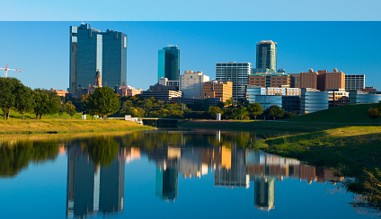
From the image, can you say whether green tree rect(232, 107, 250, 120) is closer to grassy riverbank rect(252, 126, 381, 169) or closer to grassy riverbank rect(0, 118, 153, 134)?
grassy riverbank rect(0, 118, 153, 134)

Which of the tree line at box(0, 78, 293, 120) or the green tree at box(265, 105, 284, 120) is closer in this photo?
the tree line at box(0, 78, 293, 120)

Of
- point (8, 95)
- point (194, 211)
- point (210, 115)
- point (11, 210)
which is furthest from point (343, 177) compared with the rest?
point (210, 115)

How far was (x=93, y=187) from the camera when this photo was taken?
2970cm

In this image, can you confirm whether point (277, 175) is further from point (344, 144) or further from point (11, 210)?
point (11, 210)

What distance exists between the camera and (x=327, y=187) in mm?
28859

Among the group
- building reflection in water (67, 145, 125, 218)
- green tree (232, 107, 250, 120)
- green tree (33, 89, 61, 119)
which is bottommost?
building reflection in water (67, 145, 125, 218)

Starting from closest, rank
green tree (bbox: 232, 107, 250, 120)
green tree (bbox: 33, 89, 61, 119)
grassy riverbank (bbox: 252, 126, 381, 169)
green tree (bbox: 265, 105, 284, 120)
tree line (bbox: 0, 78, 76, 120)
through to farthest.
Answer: grassy riverbank (bbox: 252, 126, 381, 169)
tree line (bbox: 0, 78, 76, 120)
green tree (bbox: 33, 89, 61, 119)
green tree (bbox: 232, 107, 250, 120)
green tree (bbox: 265, 105, 284, 120)

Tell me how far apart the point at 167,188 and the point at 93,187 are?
4.83 metres

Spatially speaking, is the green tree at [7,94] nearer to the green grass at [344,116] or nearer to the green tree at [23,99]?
the green tree at [23,99]

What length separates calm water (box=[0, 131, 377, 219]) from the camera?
2292 centimetres

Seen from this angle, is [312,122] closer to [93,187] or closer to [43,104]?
[43,104]

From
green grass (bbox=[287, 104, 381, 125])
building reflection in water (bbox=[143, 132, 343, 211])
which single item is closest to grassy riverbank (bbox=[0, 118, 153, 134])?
building reflection in water (bbox=[143, 132, 343, 211])

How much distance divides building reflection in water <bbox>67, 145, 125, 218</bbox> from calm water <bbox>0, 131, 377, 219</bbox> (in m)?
0.05

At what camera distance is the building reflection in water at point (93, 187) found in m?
23.7
